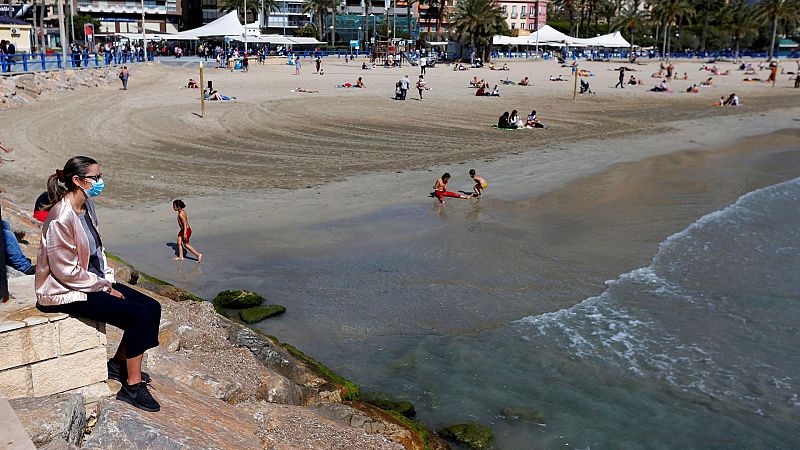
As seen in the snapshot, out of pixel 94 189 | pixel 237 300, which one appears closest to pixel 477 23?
pixel 237 300

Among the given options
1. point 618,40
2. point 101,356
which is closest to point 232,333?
point 101,356

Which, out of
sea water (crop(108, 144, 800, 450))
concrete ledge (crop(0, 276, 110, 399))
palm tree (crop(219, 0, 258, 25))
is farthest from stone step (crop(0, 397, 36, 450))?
palm tree (crop(219, 0, 258, 25))

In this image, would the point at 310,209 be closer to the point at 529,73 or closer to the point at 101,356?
the point at 101,356

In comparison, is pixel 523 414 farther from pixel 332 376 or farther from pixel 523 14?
pixel 523 14

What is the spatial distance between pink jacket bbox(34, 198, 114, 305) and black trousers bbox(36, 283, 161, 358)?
0.05 m

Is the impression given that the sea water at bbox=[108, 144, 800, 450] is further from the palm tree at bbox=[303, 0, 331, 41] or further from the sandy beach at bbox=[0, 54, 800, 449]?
the palm tree at bbox=[303, 0, 331, 41]

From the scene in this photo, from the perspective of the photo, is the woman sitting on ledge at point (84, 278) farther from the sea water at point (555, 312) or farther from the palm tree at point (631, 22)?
the palm tree at point (631, 22)

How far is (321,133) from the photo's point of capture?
2683 cm

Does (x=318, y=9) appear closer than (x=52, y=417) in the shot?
No

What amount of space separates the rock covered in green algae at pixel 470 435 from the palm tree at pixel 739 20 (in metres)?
91.5

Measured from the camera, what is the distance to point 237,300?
11.2m

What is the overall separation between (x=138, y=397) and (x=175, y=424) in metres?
0.31

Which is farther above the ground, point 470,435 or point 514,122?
point 514,122

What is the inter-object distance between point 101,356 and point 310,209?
12.1m
